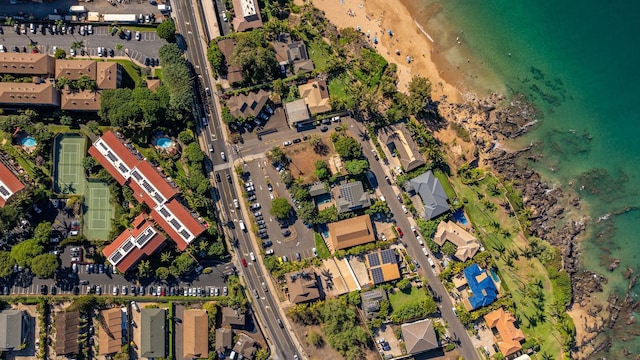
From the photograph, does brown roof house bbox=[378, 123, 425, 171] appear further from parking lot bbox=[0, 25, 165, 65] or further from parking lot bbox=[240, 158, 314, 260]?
parking lot bbox=[0, 25, 165, 65]

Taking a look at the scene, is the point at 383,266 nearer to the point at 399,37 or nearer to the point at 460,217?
the point at 460,217

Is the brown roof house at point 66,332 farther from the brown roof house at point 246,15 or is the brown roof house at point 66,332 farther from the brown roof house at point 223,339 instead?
the brown roof house at point 246,15

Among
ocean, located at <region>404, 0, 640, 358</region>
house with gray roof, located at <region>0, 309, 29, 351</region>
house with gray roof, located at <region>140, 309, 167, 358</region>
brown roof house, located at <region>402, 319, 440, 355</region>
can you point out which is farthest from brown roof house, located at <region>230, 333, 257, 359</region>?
ocean, located at <region>404, 0, 640, 358</region>

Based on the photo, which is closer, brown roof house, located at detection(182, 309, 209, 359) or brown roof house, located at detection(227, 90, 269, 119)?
brown roof house, located at detection(182, 309, 209, 359)

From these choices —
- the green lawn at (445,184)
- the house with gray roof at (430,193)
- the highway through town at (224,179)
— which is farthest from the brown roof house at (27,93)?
the green lawn at (445,184)

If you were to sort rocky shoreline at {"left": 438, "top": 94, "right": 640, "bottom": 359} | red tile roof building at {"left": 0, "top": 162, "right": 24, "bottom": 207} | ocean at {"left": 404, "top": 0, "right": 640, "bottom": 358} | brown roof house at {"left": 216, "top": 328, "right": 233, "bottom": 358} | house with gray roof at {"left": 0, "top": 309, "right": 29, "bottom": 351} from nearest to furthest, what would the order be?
red tile roof building at {"left": 0, "top": 162, "right": 24, "bottom": 207}, house with gray roof at {"left": 0, "top": 309, "right": 29, "bottom": 351}, brown roof house at {"left": 216, "top": 328, "right": 233, "bottom": 358}, rocky shoreline at {"left": 438, "top": 94, "right": 640, "bottom": 359}, ocean at {"left": 404, "top": 0, "right": 640, "bottom": 358}

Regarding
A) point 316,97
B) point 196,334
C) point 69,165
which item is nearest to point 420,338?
point 196,334
